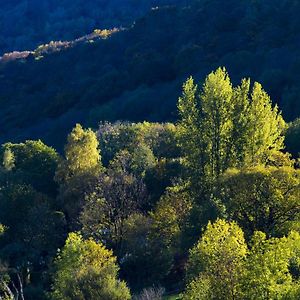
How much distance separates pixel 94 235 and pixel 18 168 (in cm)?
1616

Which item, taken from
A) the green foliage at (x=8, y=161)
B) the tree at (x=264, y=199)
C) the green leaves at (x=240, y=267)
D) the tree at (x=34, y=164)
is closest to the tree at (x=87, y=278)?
the green leaves at (x=240, y=267)

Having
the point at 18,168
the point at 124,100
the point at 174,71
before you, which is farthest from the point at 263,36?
the point at 18,168

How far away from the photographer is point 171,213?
43.1 metres

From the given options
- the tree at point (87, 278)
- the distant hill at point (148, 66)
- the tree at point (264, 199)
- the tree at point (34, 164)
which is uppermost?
the distant hill at point (148, 66)

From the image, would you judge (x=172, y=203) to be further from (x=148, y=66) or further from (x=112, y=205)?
(x=148, y=66)

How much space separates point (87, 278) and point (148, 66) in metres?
80.3

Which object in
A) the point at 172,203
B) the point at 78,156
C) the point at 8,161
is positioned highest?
the point at 8,161

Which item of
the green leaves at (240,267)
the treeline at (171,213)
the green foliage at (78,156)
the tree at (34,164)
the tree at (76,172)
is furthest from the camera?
the tree at (34,164)

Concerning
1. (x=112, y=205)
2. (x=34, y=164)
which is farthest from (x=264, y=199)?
(x=34, y=164)

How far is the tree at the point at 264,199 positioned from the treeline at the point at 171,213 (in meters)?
0.06

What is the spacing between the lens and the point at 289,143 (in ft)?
187

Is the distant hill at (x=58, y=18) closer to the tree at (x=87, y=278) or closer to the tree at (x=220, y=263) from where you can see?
the tree at (x=87, y=278)

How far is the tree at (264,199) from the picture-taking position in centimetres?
3838

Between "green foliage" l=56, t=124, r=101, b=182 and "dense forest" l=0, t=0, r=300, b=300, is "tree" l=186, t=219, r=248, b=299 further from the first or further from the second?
"green foliage" l=56, t=124, r=101, b=182
